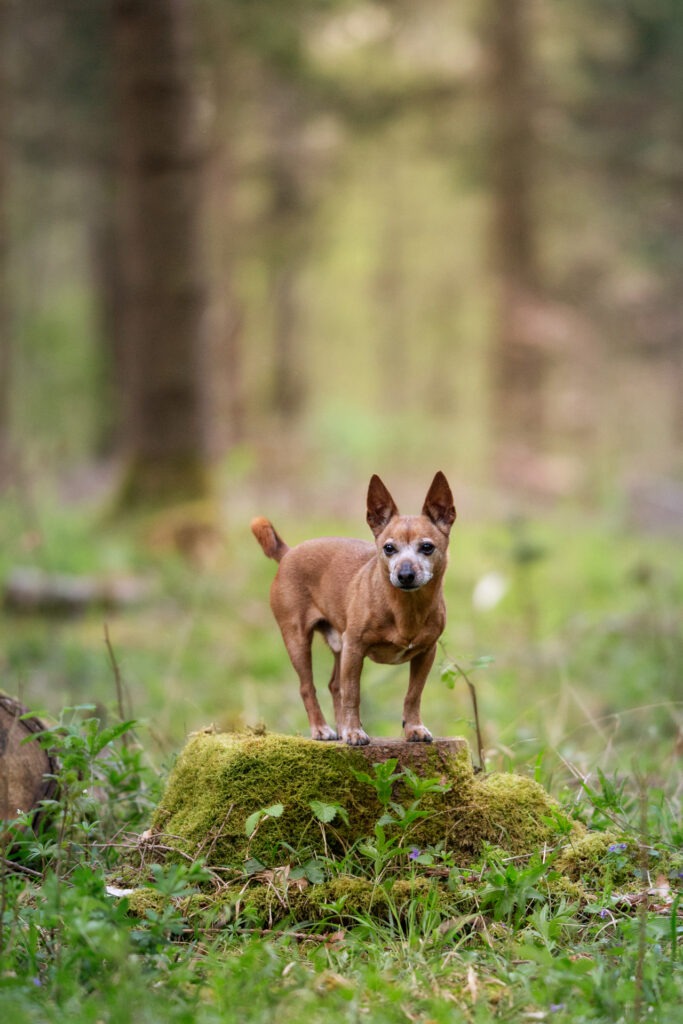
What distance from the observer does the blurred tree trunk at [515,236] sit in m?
18.1

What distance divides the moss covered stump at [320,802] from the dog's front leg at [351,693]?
0.20ft

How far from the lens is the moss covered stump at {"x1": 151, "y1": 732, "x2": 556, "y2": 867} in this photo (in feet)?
12.6

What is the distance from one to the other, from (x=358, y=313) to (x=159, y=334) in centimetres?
3832

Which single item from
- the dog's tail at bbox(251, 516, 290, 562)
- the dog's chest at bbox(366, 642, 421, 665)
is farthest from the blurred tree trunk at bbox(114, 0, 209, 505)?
the dog's chest at bbox(366, 642, 421, 665)

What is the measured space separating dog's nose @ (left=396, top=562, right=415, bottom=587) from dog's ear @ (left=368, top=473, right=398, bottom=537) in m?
0.32

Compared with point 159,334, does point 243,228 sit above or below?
above

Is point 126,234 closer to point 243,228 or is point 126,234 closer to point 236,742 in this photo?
point 236,742

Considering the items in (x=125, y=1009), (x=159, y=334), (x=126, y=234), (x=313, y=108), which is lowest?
(x=125, y=1009)

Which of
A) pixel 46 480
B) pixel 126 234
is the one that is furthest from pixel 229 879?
→ pixel 46 480

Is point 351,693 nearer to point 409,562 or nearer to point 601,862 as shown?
point 409,562

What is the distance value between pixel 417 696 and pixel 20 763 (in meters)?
1.55

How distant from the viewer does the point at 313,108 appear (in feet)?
63.0

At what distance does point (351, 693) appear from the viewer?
12.4 ft

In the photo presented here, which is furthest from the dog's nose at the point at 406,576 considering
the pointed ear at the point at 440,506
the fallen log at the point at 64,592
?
the fallen log at the point at 64,592
